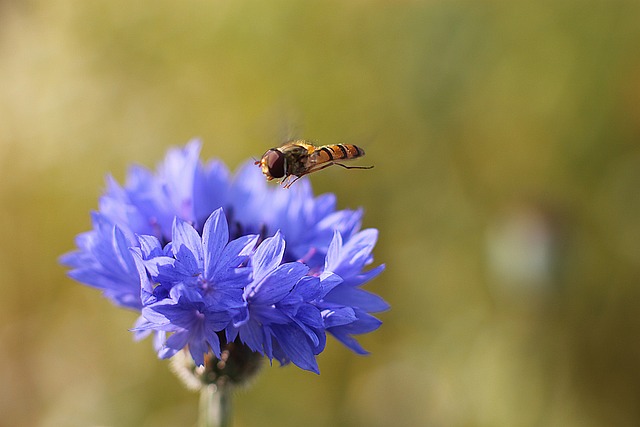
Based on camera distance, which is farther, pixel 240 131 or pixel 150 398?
pixel 240 131

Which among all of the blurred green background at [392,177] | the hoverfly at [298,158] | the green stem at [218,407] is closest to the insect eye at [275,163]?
the hoverfly at [298,158]

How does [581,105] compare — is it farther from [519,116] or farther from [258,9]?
[258,9]

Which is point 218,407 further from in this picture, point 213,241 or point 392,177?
point 392,177

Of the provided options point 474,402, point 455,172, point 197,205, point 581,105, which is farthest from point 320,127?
point 197,205

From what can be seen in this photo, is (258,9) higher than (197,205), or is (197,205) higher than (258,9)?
(258,9)

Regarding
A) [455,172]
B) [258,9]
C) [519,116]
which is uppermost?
[258,9]

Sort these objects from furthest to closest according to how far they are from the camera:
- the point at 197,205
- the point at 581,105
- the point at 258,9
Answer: the point at 258,9
the point at 581,105
the point at 197,205

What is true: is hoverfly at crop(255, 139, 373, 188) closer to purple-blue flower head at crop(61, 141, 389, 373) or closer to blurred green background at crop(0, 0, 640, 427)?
purple-blue flower head at crop(61, 141, 389, 373)
